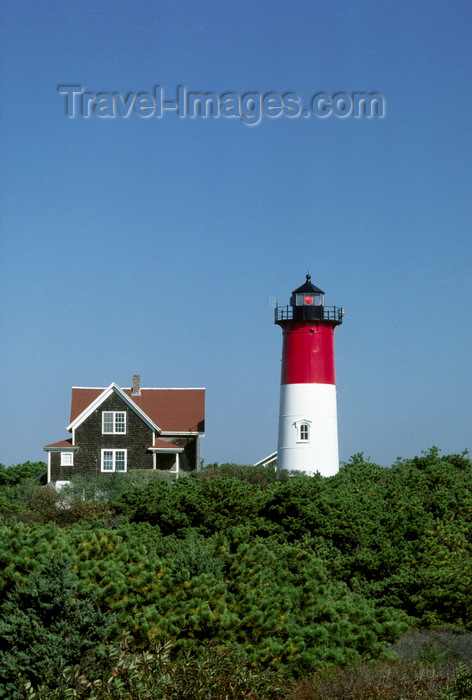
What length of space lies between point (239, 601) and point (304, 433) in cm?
2491

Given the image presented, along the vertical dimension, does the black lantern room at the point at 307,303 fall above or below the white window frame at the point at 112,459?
above

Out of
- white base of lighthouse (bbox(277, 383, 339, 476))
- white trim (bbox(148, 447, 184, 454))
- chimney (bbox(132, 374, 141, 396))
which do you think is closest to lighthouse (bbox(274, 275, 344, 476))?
white base of lighthouse (bbox(277, 383, 339, 476))

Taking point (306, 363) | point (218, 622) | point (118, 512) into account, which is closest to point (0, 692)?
point (218, 622)

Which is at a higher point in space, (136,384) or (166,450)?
(136,384)

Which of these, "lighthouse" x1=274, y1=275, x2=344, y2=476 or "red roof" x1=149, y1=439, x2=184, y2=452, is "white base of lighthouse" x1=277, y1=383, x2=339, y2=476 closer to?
"lighthouse" x1=274, y1=275, x2=344, y2=476

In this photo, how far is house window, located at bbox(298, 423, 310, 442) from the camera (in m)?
37.7

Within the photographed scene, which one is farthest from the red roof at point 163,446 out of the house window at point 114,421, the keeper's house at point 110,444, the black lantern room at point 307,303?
the black lantern room at point 307,303

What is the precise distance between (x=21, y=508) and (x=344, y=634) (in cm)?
1605

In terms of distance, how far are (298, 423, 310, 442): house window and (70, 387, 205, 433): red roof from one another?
7135mm

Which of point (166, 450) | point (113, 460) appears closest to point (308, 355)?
point (166, 450)

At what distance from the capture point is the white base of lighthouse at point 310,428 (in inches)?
1476

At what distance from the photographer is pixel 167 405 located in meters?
44.0

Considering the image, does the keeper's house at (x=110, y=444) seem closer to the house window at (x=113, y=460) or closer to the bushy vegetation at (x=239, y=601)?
the house window at (x=113, y=460)

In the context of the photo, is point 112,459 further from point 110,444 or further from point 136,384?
point 136,384
